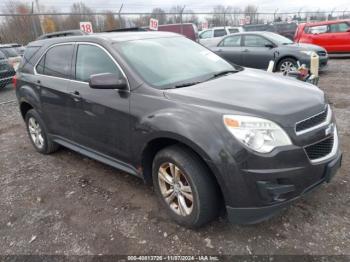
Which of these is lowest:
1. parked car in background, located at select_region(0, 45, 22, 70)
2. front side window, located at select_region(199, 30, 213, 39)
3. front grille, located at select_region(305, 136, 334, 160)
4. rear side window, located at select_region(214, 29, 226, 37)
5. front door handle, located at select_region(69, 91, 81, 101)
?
front side window, located at select_region(199, 30, 213, 39)

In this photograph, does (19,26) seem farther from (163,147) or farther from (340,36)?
(163,147)

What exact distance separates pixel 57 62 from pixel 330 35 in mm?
13205

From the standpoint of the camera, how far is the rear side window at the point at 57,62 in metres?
4.05

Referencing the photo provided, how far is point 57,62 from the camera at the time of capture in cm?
429

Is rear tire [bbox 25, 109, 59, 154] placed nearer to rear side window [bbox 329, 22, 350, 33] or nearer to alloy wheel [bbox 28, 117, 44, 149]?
alloy wheel [bbox 28, 117, 44, 149]

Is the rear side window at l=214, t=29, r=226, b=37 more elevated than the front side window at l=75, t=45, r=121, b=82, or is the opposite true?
the front side window at l=75, t=45, r=121, b=82

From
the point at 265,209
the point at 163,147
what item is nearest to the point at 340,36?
the point at 163,147

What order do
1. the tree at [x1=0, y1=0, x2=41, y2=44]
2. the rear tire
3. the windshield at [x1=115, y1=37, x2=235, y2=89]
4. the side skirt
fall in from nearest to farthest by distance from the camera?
the windshield at [x1=115, y1=37, x2=235, y2=89]
the side skirt
the rear tire
the tree at [x1=0, y1=0, x2=41, y2=44]

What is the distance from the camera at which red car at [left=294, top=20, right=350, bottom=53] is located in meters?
14.0

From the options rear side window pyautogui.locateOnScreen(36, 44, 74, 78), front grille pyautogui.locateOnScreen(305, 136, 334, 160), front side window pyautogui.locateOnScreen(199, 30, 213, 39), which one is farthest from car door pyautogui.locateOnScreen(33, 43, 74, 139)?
front side window pyautogui.locateOnScreen(199, 30, 213, 39)

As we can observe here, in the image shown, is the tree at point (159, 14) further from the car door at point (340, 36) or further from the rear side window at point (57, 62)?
the rear side window at point (57, 62)

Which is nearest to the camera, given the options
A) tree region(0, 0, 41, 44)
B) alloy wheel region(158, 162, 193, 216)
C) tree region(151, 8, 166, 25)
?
alloy wheel region(158, 162, 193, 216)

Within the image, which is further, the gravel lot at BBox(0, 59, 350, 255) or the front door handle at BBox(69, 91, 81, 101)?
the front door handle at BBox(69, 91, 81, 101)

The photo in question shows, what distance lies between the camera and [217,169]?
251 centimetres
